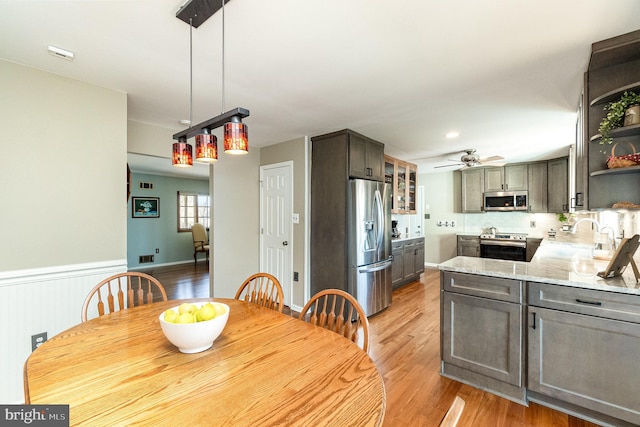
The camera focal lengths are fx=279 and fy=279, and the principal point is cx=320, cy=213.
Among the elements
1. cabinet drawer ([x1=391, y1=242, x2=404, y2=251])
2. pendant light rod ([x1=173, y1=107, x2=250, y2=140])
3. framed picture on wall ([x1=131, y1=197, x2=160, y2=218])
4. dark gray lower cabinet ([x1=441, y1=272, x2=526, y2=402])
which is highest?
pendant light rod ([x1=173, y1=107, x2=250, y2=140])

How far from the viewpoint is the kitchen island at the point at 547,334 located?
1.64 meters

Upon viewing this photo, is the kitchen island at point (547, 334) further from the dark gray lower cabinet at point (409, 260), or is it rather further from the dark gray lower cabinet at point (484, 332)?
the dark gray lower cabinet at point (409, 260)

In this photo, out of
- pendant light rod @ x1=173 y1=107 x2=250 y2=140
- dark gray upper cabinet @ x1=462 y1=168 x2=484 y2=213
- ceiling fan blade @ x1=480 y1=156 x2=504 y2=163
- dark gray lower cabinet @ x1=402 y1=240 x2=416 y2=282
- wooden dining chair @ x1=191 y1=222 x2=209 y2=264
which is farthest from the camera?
wooden dining chair @ x1=191 y1=222 x2=209 y2=264

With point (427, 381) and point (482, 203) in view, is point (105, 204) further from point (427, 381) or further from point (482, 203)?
Answer: point (482, 203)

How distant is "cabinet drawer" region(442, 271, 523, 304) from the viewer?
196cm

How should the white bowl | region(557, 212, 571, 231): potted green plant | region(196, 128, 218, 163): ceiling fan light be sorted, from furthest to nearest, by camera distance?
region(557, 212, 571, 231): potted green plant, region(196, 128, 218, 163): ceiling fan light, the white bowl

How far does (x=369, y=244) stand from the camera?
352cm

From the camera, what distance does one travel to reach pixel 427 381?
2.21m

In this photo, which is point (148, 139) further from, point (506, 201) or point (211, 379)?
point (506, 201)

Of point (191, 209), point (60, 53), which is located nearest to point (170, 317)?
point (60, 53)

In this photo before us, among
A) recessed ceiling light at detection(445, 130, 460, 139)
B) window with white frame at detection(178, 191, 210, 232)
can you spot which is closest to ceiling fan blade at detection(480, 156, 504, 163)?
recessed ceiling light at detection(445, 130, 460, 139)

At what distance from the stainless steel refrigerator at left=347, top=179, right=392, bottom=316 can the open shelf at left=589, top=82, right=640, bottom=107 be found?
209 centimetres

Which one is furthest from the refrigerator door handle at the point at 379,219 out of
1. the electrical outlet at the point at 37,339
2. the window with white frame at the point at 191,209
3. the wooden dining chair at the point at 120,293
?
the window with white frame at the point at 191,209

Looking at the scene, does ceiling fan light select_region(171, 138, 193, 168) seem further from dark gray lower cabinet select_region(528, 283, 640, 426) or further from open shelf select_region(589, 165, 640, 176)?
open shelf select_region(589, 165, 640, 176)
